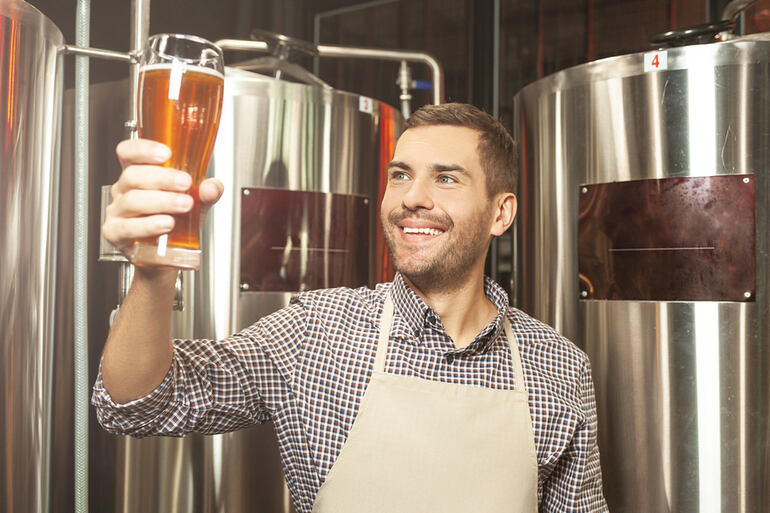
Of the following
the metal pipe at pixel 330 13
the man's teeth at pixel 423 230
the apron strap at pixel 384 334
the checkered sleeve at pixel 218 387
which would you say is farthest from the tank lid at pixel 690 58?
the metal pipe at pixel 330 13

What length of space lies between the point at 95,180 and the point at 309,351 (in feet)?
3.35

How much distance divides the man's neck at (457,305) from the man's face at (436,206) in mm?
24

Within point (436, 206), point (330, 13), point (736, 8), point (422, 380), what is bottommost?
point (422, 380)

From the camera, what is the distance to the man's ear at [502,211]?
1672 millimetres

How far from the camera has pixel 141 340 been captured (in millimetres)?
995

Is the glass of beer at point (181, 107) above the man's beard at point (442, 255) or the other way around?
above

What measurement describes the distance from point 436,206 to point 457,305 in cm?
22

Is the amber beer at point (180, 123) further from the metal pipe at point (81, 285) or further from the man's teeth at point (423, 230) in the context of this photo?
the metal pipe at point (81, 285)

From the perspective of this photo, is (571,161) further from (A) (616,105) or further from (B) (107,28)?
(B) (107,28)

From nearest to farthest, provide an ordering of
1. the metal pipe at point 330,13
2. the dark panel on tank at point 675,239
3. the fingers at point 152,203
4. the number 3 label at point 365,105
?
the fingers at point 152,203, the dark panel on tank at point 675,239, the number 3 label at point 365,105, the metal pipe at point 330,13

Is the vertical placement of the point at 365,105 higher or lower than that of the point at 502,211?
higher

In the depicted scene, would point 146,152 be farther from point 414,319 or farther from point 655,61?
point 655,61

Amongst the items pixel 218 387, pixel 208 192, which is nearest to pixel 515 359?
pixel 218 387

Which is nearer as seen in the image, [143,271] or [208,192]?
[208,192]
